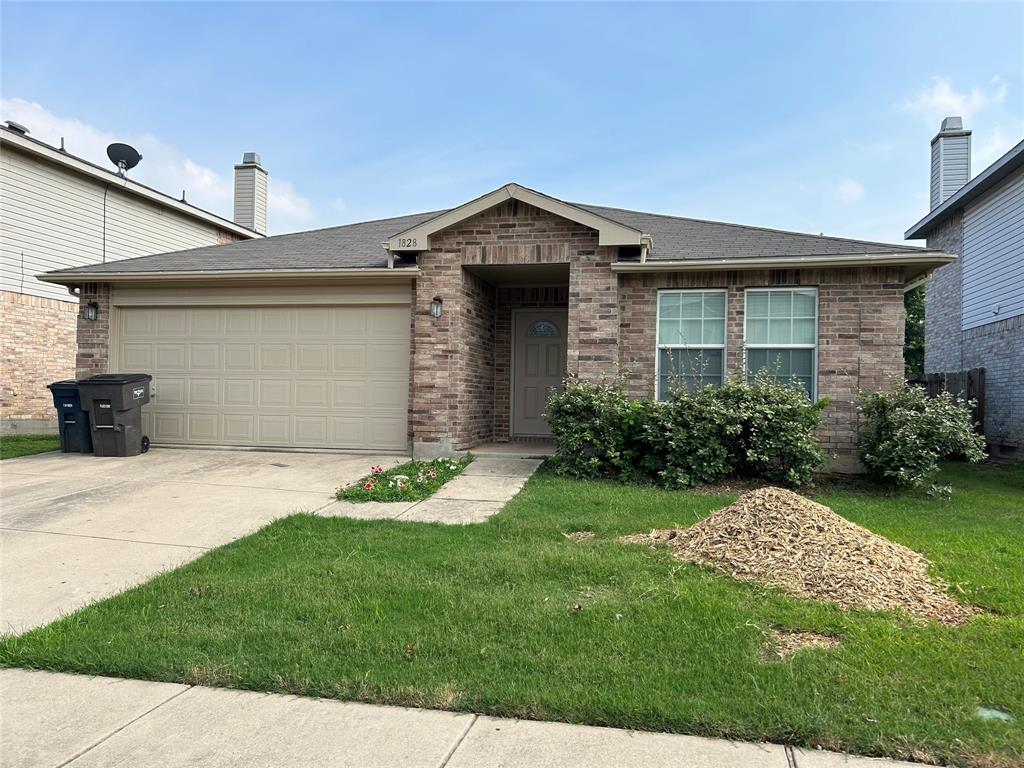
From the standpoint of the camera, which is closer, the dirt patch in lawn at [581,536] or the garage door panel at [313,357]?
the dirt patch in lawn at [581,536]

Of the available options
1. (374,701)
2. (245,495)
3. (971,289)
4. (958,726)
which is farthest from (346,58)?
(971,289)

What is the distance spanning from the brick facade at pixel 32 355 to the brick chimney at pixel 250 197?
280 inches

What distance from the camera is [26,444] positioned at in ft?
37.9

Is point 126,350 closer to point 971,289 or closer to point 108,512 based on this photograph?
point 108,512

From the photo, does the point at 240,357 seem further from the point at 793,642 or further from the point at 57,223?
the point at 793,642

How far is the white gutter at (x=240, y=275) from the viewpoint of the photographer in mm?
9914

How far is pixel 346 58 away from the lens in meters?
11.0

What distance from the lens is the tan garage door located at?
10352 mm

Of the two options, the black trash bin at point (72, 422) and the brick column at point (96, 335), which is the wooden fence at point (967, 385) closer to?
the black trash bin at point (72, 422)

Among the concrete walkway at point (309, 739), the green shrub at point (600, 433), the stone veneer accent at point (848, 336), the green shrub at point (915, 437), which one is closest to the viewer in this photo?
the concrete walkway at point (309, 739)

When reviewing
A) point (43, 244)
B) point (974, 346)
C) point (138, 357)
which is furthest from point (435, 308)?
point (974, 346)

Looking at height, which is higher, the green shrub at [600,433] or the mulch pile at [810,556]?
the green shrub at [600,433]

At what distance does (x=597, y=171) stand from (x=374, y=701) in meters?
17.6

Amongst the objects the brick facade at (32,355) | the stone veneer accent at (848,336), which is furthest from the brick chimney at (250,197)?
the stone veneer accent at (848,336)
